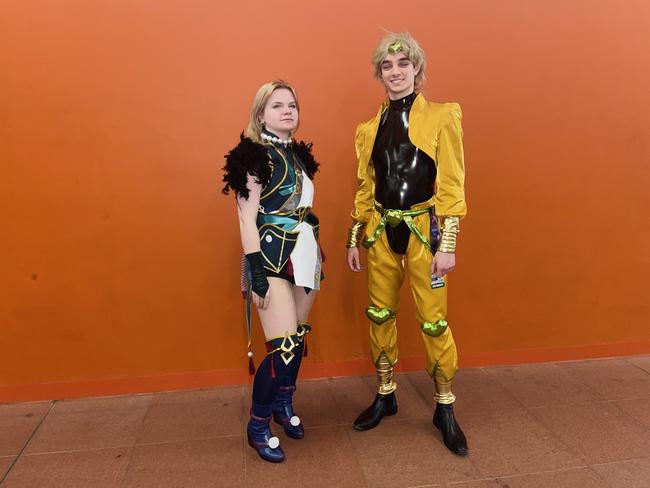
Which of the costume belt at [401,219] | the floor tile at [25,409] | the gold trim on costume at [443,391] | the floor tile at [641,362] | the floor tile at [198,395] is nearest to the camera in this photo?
the costume belt at [401,219]

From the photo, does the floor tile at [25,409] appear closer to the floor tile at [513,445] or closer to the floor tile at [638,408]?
the floor tile at [513,445]

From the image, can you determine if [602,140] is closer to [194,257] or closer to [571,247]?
[571,247]

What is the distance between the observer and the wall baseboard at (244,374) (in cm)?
269

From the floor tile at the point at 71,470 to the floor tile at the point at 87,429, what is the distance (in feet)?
0.20

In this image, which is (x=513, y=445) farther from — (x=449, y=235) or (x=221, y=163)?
(x=221, y=163)

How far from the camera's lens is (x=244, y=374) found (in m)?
2.81

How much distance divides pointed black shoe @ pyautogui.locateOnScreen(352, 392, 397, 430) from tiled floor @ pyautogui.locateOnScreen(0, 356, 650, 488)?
37mm

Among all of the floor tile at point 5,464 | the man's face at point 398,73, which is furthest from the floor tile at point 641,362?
the floor tile at point 5,464

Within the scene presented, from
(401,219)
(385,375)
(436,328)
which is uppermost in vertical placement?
(401,219)

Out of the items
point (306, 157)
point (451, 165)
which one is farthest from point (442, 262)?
point (306, 157)

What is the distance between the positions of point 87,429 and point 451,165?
2.13 m

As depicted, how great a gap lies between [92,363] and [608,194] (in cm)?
315

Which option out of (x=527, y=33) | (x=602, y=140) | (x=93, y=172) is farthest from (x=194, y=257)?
(x=602, y=140)

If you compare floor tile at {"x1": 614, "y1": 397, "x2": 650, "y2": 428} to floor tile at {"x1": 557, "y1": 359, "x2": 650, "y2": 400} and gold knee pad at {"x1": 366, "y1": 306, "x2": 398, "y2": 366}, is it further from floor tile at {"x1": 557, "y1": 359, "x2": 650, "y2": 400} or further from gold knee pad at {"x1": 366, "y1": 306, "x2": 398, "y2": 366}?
gold knee pad at {"x1": 366, "y1": 306, "x2": 398, "y2": 366}
